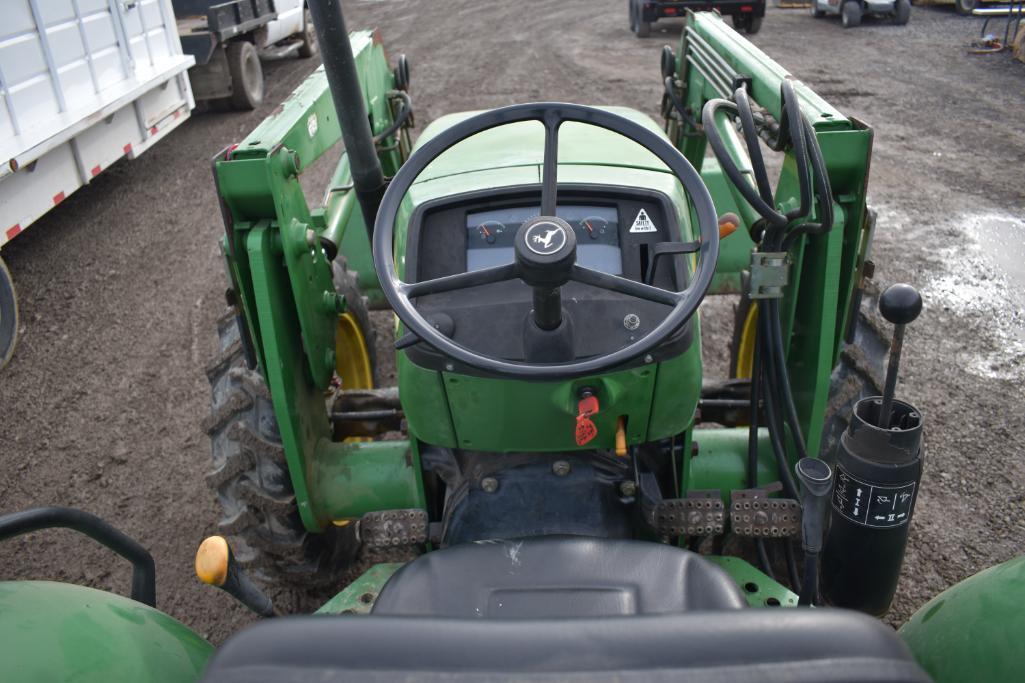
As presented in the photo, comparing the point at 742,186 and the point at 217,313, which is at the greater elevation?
the point at 742,186

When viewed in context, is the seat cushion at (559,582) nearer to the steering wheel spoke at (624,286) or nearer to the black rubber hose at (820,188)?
the steering wheel spoke at (624,286)

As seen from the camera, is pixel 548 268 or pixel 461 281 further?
pixel 461 281

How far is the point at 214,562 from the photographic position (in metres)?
1.21

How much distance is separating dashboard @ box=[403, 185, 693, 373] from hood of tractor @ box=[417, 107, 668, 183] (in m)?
0.24

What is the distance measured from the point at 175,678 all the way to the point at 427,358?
775 mm

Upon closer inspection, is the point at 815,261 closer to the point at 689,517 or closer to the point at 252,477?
the point at 689,517

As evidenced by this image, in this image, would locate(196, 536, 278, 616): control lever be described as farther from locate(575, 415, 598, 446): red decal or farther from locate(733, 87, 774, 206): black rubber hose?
locate(733, 87, 774, 206): black rubber hose

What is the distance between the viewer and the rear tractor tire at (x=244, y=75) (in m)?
7.85

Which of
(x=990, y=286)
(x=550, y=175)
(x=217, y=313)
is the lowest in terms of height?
(x=990, y=286)

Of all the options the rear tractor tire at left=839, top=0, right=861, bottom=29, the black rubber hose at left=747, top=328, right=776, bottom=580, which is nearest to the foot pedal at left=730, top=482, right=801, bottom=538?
the black rubber hose at left=747, top=328, right=776, bottom=580

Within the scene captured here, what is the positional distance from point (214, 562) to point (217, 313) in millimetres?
3413

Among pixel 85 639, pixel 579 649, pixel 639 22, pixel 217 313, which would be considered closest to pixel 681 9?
pixel 639 22

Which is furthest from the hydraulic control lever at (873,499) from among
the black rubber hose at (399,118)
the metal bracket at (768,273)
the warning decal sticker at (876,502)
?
the black rubber hose at (399,118)

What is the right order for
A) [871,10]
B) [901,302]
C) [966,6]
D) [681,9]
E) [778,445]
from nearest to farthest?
1. [901,302]
2. [778,445]
3. [681,9]
4. [871,10]
5. [966,6]
